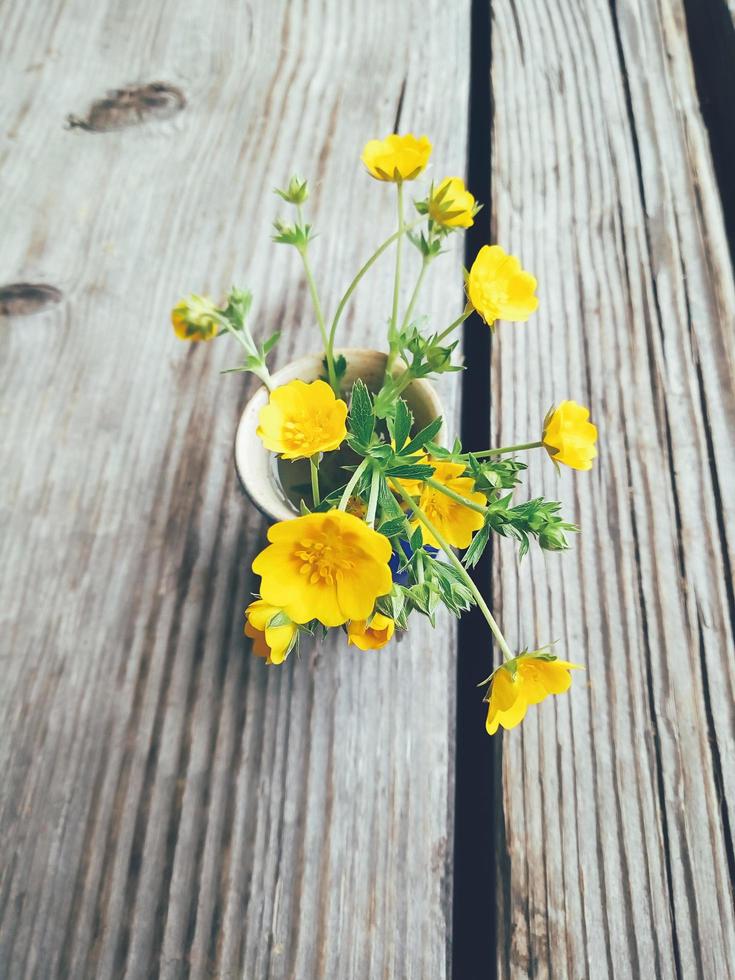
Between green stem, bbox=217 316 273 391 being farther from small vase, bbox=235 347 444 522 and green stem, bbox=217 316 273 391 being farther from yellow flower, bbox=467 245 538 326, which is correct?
yellow flower, bbox=467 245 538 326

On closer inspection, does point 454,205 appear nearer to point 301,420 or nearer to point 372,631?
point 301,420

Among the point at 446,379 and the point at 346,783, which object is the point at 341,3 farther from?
the point at 346,783

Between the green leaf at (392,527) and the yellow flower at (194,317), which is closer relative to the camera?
the green leaf at (392,527)

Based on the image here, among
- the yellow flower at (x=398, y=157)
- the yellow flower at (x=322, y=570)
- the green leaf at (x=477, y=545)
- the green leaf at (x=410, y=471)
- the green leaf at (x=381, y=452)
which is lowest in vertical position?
the yellow flower at (x=322, y=570)

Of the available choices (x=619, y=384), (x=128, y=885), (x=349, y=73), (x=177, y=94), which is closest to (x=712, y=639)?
(x=619, y=384)

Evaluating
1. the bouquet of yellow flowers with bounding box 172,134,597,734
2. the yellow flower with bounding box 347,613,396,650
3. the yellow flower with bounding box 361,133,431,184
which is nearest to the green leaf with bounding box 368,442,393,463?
the bouquet of yellow flowers with bounding box 172,134,597,734

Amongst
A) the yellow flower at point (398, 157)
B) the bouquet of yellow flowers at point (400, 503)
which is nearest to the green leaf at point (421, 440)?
the bouquet of yellow flowers at point (400, 503)

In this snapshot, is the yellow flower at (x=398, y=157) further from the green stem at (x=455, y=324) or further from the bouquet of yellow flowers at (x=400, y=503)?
the green stem at (x=455, y=324)
